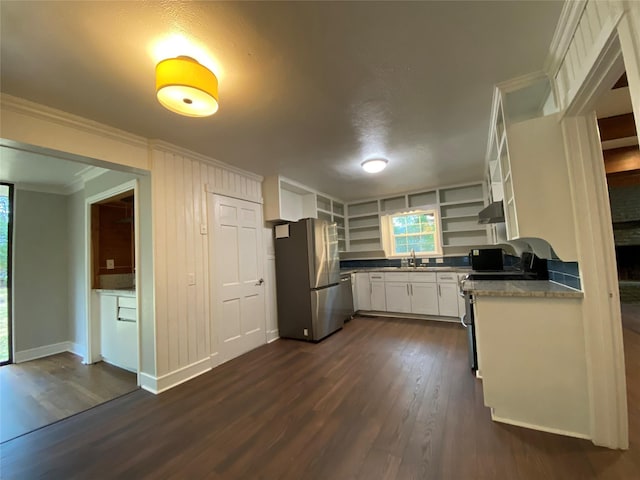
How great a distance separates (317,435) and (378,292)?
136 inches

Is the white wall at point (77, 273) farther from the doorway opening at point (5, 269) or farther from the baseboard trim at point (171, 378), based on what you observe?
the baseboard trim at point (171, 378)

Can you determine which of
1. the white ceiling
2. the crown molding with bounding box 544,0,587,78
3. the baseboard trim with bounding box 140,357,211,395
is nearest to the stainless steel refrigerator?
the baseboard trim with bounding box 140,357,211,395

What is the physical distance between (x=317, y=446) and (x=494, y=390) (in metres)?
1.29

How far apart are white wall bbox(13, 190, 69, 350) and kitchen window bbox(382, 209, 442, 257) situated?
560 centimetres

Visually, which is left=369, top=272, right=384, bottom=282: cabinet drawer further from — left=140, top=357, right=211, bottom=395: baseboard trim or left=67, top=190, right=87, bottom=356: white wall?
left=67, top=190, right=87, bottom=356: white wall

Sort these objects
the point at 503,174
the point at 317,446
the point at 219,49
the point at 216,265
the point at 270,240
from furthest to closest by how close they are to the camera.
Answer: the point at 270,240 < the point at 216,265 < the point at 503,174 < the point at 317,446 < the point at 219,49

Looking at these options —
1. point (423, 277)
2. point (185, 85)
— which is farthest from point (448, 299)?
point (185, 85)

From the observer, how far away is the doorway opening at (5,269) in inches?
140

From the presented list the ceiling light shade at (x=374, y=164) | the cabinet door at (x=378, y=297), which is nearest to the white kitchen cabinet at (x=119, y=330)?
the ceiling light shade at (x=374, y=164)

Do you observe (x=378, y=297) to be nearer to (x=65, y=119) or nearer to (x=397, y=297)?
(x=397, y=297)

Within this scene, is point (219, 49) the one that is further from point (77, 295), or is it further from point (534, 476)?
point (77, 295)

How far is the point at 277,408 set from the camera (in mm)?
2141

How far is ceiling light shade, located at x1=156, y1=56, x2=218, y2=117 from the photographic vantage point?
58.3 inches

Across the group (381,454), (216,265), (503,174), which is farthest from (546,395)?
(216,265)
